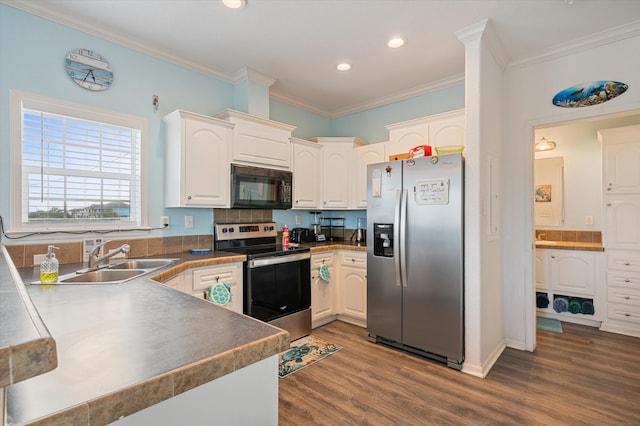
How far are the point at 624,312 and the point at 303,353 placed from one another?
3.31 metres

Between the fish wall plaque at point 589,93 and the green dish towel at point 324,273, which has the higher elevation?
the fish wall plaque at point 589,93

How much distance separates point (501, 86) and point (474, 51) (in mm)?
737

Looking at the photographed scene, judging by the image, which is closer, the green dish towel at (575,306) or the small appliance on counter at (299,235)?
the green dish towel at (575,306)

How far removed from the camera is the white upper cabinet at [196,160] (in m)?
2.75

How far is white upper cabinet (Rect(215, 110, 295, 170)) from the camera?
3.10m

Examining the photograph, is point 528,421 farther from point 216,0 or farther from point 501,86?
point 216,0

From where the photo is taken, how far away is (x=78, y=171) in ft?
8.09

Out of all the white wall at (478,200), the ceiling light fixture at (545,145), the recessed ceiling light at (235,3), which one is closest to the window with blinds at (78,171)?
the recessed ceiling light at (235,3)

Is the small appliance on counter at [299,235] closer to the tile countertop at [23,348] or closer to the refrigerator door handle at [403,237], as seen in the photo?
the refrigerator door handle at [403,237]

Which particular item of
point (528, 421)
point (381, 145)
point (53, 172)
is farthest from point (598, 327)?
point (53, 172)

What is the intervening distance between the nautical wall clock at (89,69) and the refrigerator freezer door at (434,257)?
2579 mm

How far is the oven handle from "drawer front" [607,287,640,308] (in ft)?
10.5

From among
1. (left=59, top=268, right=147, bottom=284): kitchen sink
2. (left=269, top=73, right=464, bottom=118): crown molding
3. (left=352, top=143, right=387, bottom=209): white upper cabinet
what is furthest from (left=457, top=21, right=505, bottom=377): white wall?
(left=59, top=268, right=147, bottom=284): kitchen sink

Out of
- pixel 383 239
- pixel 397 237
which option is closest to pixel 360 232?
pixel 383 239
